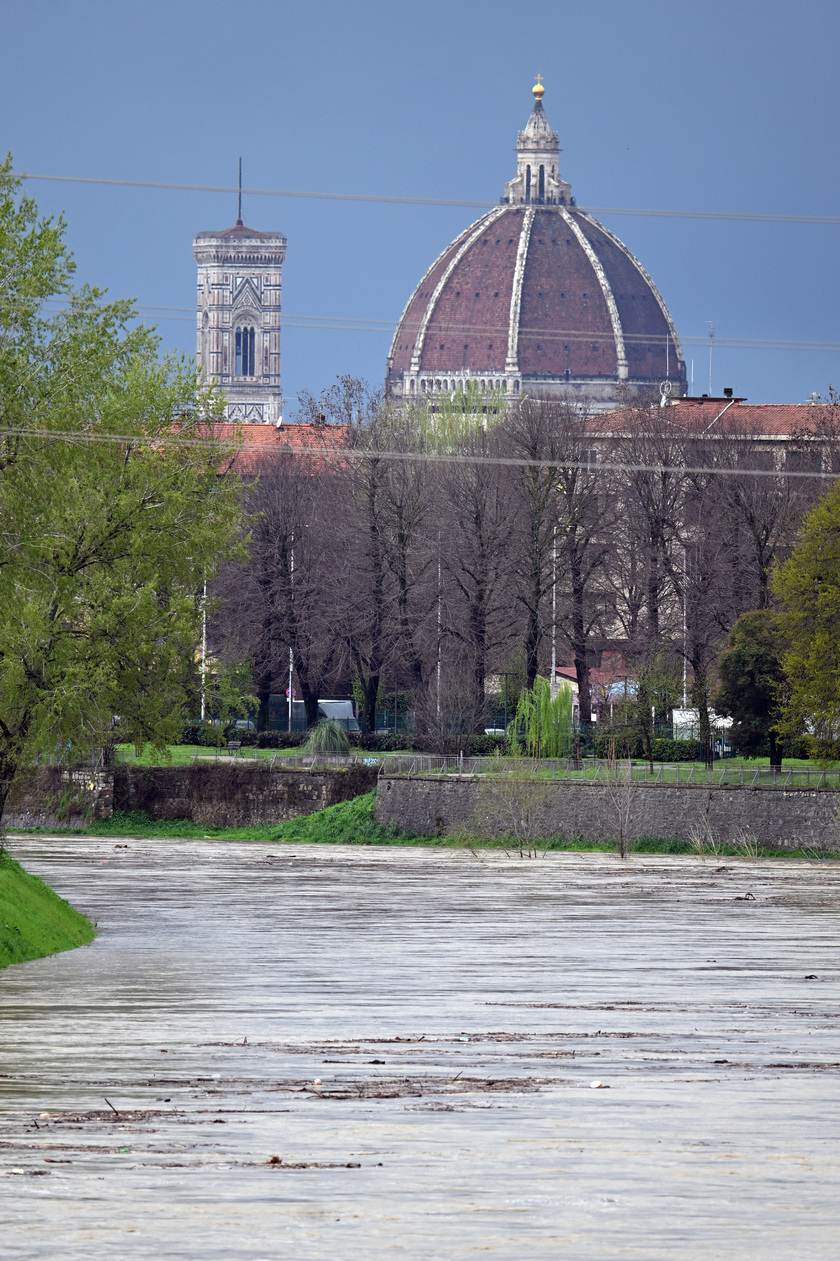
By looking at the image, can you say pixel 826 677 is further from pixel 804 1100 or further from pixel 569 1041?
pixel 804 1100

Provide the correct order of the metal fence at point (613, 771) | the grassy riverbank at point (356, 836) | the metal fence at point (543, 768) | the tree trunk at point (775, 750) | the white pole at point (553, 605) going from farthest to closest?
the white pole at point (553, 605), the tree trunk at point (775, 750), the grassy riverbank at point (356, 836), the metal fence at point (543, 768), the metal fence at point (613, 771)

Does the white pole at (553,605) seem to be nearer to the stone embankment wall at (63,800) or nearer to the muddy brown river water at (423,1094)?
the stone embankment wall at (63,800)

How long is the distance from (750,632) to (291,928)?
29683 millimetres

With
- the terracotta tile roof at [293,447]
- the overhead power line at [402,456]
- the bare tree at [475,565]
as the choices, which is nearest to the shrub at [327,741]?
the bare tree at [475,565]

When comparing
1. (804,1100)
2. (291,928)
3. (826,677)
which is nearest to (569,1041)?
(804,1100)

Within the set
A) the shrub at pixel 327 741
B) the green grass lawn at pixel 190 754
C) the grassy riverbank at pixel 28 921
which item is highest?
the shrub at pixel 327 741

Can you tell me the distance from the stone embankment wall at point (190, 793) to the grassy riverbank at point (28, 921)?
38958mm

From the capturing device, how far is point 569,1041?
19859mm

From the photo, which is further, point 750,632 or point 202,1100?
point 750,632

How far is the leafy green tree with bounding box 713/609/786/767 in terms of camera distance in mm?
62469

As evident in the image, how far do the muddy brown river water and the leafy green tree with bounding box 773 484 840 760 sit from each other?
2306 centimetres

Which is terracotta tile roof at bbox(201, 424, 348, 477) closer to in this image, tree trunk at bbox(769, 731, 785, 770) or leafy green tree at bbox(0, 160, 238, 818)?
tree trunk at bbox(769, 731, 785, 770)

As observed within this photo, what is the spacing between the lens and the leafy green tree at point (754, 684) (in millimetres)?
62469

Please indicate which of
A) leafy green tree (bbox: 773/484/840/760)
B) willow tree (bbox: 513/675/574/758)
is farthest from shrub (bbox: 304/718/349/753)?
Result: leafy green tree (bbox: 773/484/840/760)
